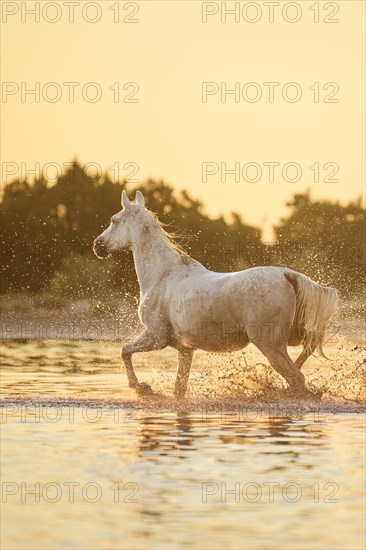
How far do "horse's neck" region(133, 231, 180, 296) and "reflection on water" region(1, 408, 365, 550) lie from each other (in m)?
3.18

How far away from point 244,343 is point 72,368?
8.59 m

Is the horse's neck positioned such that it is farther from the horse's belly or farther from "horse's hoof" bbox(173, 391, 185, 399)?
"horse's hoof" bbox(173, 391, 185, 399)

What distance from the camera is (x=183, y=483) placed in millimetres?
10617

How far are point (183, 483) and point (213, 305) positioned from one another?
6293 mm

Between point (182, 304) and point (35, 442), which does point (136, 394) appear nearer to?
point (182, 304)

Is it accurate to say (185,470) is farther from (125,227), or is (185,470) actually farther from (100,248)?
(100,248)

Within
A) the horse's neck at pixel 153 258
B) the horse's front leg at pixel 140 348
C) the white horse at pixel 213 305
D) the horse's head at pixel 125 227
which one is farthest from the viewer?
the horse's head at pixel 125 227

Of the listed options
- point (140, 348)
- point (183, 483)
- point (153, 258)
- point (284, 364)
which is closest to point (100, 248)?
point (153, 258)

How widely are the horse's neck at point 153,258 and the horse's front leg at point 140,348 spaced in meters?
0.72

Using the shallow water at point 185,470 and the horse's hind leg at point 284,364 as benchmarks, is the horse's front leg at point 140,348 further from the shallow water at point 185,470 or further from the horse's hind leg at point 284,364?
the horse's hind leg at point 284,364

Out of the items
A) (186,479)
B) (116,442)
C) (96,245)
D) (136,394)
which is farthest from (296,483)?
(96,245)

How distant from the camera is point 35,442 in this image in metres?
13.0

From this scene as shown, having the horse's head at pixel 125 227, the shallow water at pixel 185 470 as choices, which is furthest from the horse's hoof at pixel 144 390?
the horse's head at pixel 125 227

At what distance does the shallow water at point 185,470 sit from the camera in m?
8.88
